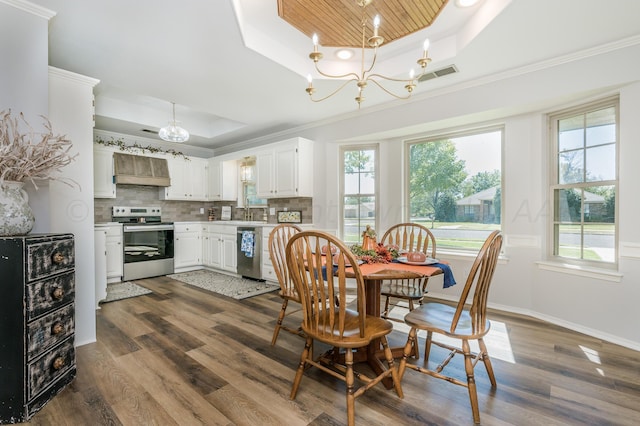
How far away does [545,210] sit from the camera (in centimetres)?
316

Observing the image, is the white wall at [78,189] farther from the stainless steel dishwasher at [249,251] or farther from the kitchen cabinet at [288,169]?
the kitchen cabinet at [288,169]

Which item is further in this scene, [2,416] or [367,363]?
[367,363]

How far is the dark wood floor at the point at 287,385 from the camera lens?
5.36 feet

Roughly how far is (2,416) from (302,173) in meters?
3.72

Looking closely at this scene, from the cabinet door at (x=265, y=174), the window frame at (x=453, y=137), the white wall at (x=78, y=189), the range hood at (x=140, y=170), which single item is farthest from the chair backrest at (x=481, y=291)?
the range hood at (x=140, y=170)

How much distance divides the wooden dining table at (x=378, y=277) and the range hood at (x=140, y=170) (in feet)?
14.7

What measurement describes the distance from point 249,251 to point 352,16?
3504 millimetres

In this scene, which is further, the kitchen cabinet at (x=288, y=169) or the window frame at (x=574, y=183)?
the kitchen cabinet at (x=288, y=169)

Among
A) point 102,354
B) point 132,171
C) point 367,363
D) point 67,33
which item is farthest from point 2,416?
point 132,171

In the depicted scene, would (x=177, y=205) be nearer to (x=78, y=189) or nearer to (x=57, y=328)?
(x=78, y=189)

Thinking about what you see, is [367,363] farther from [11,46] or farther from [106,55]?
[106,55]

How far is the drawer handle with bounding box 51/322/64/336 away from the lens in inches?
70.7

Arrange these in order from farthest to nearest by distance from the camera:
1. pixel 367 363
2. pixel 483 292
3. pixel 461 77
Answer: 1. pixel 461 77
2. pixel 367 363
3. pixel 483 292

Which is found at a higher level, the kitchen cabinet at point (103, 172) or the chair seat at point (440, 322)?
the kitchen cabinet at point (103, 172)
